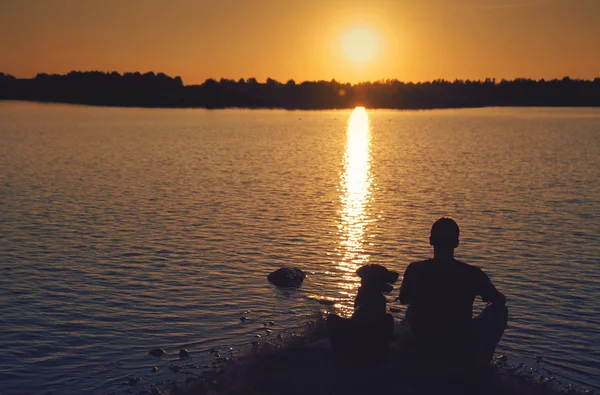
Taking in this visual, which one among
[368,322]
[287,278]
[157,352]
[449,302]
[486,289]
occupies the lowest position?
[157,352]

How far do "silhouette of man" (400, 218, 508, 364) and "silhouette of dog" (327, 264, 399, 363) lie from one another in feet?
1.42

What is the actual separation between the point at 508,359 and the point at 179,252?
480 inches

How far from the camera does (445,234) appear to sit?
33.0 feet

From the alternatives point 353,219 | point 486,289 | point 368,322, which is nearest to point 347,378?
point 368,322

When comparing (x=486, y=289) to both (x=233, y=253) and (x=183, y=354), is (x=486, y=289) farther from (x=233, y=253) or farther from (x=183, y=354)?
(x=233, y=253)

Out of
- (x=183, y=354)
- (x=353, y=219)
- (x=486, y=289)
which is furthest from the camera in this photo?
(x=353, y=219)

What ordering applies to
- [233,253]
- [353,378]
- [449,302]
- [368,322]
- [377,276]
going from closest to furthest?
[449,302] < [368,322] < [377,276] < [353,378] < [233,253]

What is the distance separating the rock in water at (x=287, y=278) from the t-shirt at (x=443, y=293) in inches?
288

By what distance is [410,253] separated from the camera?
22125mm

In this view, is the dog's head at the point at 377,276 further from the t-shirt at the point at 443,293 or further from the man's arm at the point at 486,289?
the man's arm at the point at 486,289

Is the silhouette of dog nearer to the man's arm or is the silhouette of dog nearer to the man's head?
the man's head

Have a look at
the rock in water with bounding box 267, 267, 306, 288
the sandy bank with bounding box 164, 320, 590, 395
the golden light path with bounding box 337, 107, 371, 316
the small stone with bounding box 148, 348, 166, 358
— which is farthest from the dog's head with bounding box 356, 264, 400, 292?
the rock in water with bounding box 267, 267, 306, 288

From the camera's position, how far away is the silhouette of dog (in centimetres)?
1081

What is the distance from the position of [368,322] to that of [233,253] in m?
11.6
